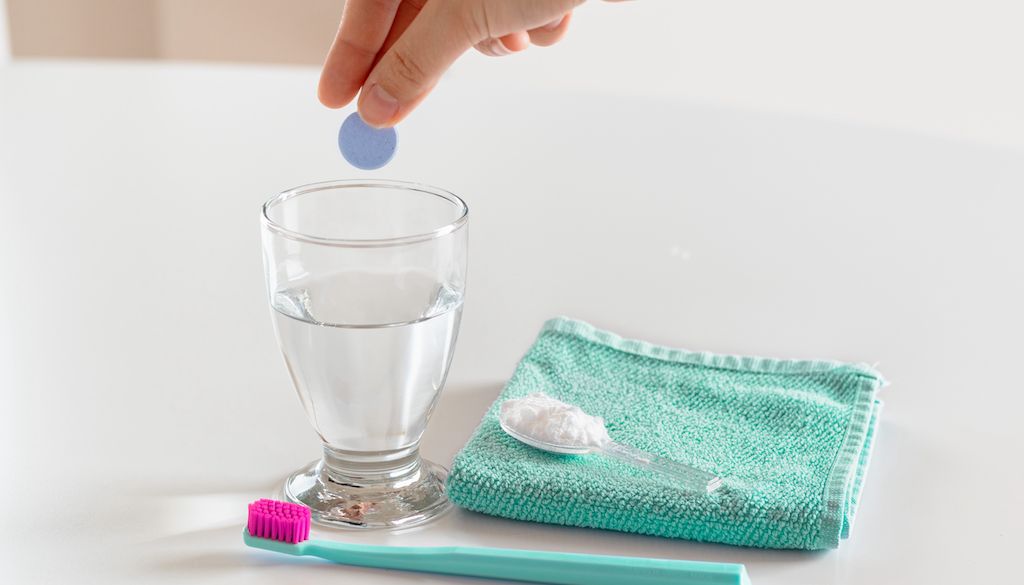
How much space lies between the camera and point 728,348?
3.07 ft

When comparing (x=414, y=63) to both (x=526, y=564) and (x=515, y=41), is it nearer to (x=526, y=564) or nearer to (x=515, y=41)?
(x=515, y=41)

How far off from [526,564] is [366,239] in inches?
7.6

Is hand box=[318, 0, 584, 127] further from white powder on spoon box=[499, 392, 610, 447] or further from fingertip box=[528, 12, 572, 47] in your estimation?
white powder on spoon box=[499, 392, 610, 447]

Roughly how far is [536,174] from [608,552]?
2.58ft

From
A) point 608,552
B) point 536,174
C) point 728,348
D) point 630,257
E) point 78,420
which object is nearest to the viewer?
point 608,552

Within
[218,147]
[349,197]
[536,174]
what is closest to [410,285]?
[349,197]

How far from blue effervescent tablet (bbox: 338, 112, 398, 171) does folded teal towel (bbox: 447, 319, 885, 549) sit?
17 centimetres

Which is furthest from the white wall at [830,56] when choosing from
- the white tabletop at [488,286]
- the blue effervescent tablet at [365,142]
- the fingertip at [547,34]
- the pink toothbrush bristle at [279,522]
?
the pink toothbrush bristle at [279,522]

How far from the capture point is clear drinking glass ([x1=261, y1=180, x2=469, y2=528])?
66 centimetres

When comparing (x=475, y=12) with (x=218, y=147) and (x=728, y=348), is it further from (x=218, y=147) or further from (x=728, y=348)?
(x=218, y=147)

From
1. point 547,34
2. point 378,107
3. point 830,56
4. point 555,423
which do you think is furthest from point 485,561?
point 830,56

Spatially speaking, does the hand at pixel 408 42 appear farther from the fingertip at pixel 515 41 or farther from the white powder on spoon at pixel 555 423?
the white powder on spoon at pixel 555 423

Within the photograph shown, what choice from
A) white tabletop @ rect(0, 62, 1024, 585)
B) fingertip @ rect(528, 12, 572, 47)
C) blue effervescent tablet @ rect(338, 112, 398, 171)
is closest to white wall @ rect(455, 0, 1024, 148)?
white tabletop @ rect(0, 62, 1024, 585)

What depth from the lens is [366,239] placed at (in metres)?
0.66
